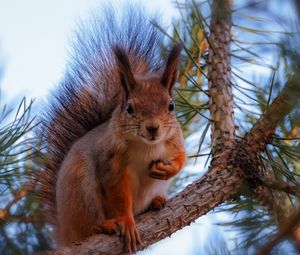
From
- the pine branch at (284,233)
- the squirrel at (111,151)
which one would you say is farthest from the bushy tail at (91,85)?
the pine branch at (284,233)

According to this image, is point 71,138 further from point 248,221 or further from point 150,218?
point 248,221

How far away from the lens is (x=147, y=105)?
5.98 feet

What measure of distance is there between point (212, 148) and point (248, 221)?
0.77 meters

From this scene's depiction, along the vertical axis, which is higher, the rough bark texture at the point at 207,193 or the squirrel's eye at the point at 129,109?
the squirrel's eye at the point at 129,109

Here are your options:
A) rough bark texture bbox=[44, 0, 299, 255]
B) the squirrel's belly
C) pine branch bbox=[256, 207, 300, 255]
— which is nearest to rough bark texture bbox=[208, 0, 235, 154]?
rough bark texture bbox=[44, 0, 299, 255]

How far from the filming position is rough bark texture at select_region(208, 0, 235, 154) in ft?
6.31

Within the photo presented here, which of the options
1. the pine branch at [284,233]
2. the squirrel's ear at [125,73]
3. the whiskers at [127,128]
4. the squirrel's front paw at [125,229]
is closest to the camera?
→ the pine branch at [284,233]

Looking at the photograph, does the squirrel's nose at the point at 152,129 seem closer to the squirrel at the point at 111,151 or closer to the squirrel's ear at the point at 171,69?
the squirrel at the point at 111,151

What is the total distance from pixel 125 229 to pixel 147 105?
410 mm

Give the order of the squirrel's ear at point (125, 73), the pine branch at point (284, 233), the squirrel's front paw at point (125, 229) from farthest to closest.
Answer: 1. the squirrel's ear at point (125, 73)
2. the squirrel's front paw at point (125, 229)
3. the pine branch at point (284, 233)

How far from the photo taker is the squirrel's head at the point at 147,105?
1.74 meters

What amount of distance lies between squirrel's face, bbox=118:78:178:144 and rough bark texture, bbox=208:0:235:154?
0.53 ft

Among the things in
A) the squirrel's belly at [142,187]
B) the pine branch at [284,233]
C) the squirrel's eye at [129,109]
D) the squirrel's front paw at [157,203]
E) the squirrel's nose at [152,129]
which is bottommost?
the pine branch at [284,233]

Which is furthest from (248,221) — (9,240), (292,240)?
(9,240)
